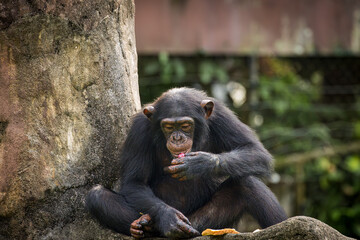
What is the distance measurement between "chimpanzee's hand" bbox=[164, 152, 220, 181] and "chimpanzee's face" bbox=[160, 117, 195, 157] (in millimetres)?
292

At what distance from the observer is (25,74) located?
497cm

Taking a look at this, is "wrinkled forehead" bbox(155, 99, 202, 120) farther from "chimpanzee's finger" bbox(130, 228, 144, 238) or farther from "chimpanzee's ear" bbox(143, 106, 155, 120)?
"chimpanzee's finger" bbox(130, 228, 144, 238)

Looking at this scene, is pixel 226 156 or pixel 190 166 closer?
pixel 190 166

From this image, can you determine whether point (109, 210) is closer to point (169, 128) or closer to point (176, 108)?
point (169, 128)

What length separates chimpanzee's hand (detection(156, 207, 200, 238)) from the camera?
4.59m

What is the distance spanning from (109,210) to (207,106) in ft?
4.86

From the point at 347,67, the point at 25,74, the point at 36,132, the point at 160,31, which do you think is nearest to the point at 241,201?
the point at 36,132

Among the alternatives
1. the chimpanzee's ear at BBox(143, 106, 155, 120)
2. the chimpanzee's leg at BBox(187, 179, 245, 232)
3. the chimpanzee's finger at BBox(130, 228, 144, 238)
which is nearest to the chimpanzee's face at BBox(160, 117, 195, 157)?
the chimpanzee's ear at BBox(143, 106, 155, 120)

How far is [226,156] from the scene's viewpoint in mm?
5172

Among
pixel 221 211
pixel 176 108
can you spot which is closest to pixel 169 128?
pixel 176 108

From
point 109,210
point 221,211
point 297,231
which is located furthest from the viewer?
point 221,211

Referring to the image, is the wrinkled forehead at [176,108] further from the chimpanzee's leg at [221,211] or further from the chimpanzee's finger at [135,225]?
the chimpanzee's finger at [135,225]

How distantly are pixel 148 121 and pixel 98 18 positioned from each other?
117 cm

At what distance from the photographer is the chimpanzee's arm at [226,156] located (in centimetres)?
488
